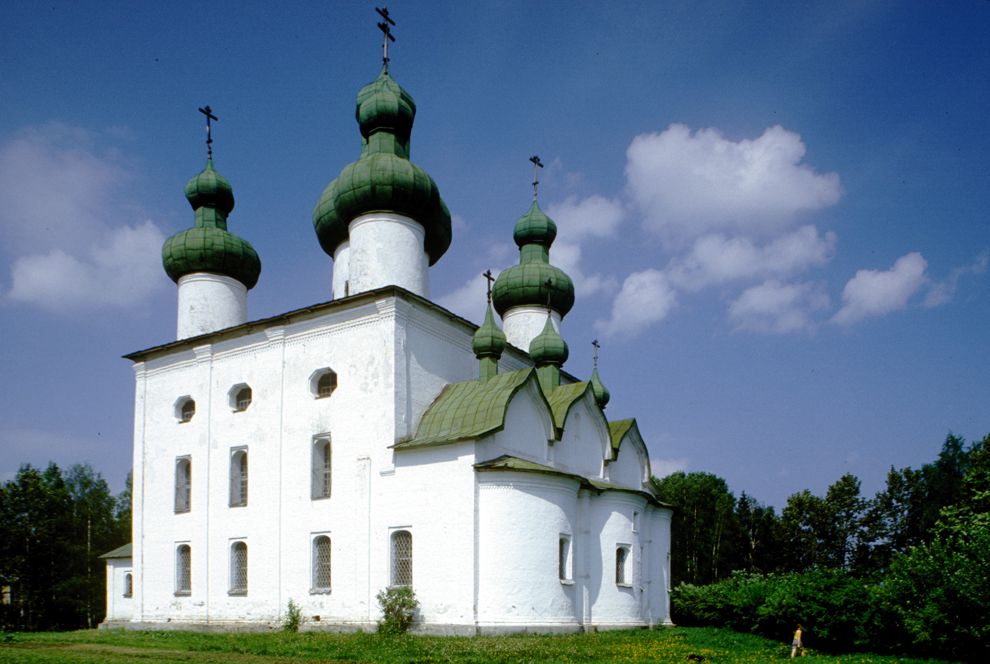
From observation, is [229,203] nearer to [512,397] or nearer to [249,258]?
[249,258]

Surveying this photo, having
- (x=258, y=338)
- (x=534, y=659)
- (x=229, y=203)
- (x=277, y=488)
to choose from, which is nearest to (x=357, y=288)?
(x=258, y=338)

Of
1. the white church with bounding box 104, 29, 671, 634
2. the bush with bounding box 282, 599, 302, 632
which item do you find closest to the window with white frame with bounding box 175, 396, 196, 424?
the white church with bounding box 104, 29, 671, 634

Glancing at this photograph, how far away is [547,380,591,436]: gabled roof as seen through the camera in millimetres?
18881

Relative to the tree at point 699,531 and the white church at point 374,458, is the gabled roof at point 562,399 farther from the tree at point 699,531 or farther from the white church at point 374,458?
the tree at point 699,531

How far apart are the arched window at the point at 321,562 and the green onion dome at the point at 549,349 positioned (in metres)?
Result: 6.44

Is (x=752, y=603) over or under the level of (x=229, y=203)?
under

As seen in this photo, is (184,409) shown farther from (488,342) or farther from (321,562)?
(488,342)

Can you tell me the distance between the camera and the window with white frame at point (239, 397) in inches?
791

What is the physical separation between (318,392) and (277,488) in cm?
223

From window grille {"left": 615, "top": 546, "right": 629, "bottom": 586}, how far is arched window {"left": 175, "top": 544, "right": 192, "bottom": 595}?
9822 mm

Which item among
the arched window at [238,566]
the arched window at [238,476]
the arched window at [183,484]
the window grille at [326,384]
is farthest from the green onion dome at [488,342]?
the arched window at [183,484]

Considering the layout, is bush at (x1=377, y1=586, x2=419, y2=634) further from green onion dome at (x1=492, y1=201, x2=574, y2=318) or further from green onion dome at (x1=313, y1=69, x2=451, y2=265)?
green onion dome at (x1=492, y1=201, x2=574, y2=318)

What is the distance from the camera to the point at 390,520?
1680 cm

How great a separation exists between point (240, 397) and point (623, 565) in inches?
375
